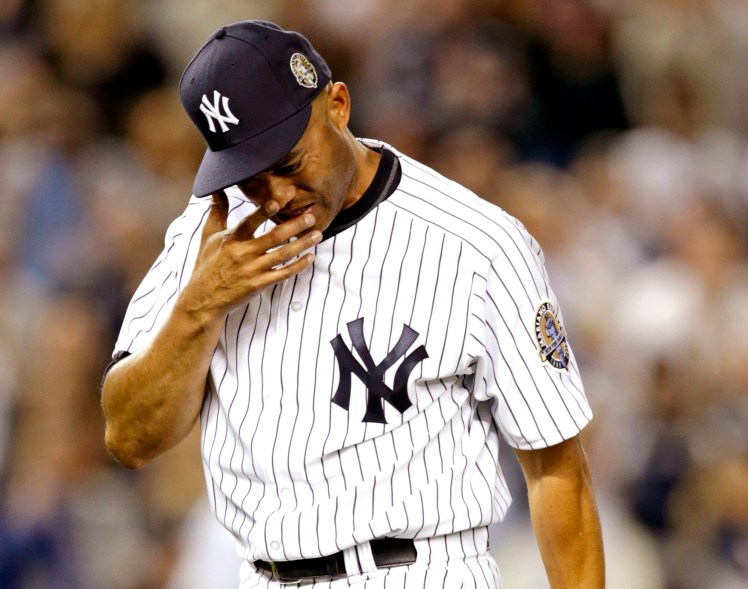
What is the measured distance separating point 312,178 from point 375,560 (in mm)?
671

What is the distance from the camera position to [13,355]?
4.91 m

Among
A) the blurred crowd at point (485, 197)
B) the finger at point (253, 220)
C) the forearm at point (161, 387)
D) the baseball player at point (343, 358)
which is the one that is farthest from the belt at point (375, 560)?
the blurred crowd at point (485, 197)

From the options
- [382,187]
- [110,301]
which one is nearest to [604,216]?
[110,301]

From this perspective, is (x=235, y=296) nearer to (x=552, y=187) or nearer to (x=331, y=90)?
(x=331, y=90)

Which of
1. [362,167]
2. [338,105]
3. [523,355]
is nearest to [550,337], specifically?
[523,355]

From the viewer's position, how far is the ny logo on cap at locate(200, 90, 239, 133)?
81.2 inches

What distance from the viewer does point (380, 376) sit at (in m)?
2.14

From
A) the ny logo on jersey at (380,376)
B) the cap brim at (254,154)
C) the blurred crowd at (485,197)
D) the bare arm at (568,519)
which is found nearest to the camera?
the cap brim at (254,154)

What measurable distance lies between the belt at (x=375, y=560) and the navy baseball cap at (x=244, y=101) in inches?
26.4

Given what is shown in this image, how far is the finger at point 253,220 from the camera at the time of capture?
204 cm

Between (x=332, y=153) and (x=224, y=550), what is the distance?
2045 mm

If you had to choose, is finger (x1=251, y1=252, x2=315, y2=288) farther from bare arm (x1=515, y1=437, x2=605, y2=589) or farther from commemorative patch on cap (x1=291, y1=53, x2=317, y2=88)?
bare arm (x1=515, y1=437, x2=605, y2=589)

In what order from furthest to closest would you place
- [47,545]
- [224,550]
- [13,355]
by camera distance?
[13,355], [47,545], [224,550]

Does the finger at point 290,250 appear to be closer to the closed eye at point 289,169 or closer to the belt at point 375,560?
the closed eye at point 289,169
